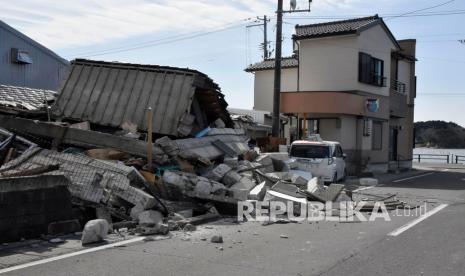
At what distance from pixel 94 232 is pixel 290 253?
10.5 feet

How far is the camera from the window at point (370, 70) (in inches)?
1222

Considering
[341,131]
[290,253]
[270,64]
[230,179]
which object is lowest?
[290,253]

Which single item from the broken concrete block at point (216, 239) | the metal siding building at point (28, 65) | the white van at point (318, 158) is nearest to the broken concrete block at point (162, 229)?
the broken concrete block at point (216, 239)

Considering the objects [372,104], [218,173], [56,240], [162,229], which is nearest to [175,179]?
[218,173]

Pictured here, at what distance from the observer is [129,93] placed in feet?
54.4

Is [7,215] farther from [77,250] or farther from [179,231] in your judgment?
[179,231]

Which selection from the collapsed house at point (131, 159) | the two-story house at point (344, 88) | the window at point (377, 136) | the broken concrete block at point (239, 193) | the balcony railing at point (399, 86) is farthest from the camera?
the balcony railing at point (399, 86)

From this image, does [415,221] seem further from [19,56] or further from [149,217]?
[19,56]

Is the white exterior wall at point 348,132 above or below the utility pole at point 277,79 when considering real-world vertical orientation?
below

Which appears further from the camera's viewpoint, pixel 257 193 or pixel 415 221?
pixel 257 193

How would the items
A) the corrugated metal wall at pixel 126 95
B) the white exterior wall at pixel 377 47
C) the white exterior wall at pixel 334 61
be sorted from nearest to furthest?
the corrugated metal wall at pixel 126 95, the white exterior wall at pixel 334 61, the white exterior wall at pixel 377 47

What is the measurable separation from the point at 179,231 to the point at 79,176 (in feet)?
8.88

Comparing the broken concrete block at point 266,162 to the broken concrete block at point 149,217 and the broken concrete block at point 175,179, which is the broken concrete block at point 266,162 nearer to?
the broken concrete block at point 175,179

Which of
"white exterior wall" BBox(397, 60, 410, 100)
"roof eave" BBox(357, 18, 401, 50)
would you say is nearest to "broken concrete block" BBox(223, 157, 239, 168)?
"roof eave" BBox(357, 18, 401, 50)
